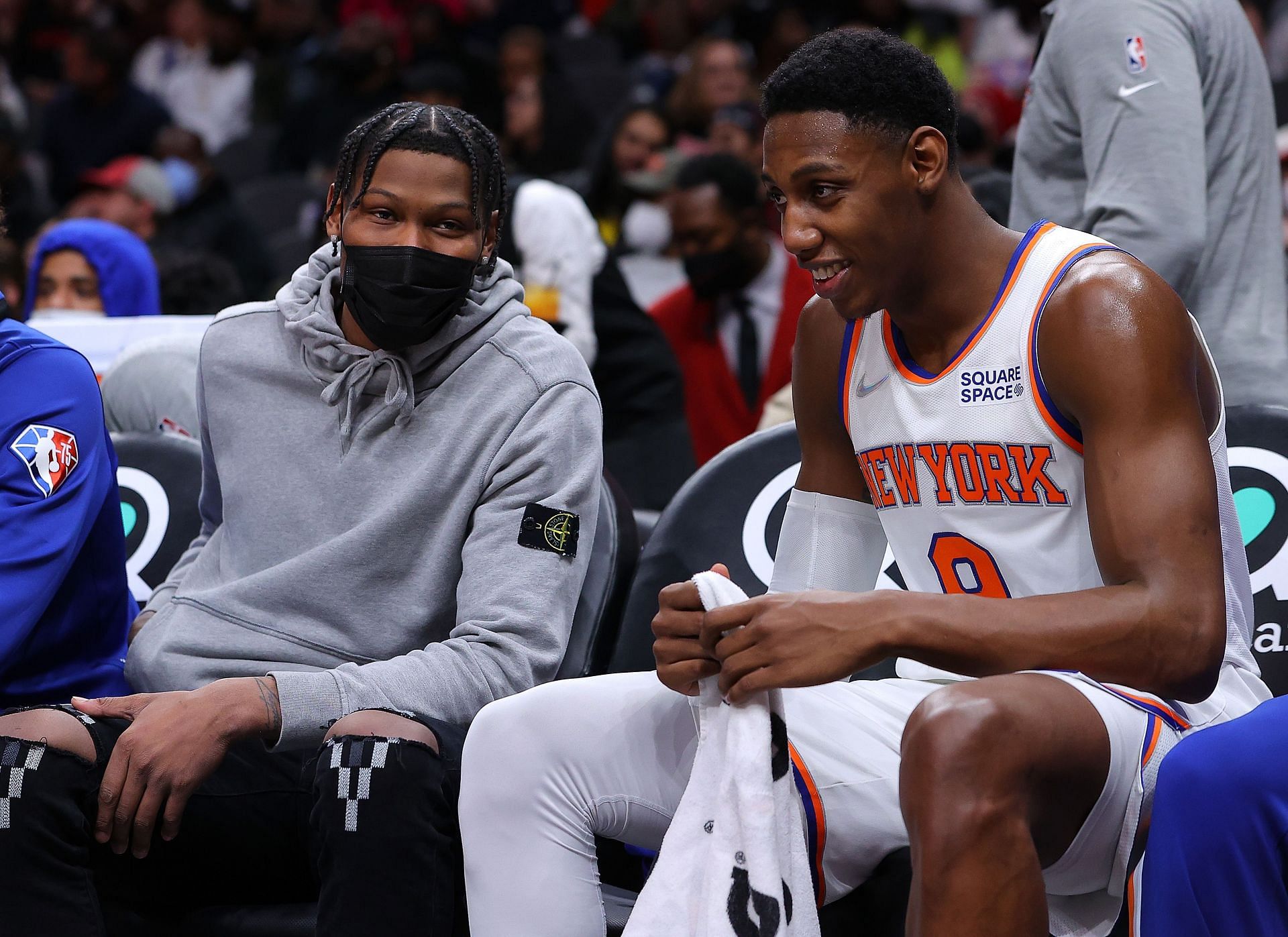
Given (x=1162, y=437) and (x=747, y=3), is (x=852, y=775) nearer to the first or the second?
(x=1162, y=437)

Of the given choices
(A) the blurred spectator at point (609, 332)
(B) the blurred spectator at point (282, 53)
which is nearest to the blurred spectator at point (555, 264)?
(A) the blurred spectator at point (609, 332)

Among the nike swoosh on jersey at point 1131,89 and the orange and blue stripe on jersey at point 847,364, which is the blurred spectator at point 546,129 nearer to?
the nike swoosh on jersey at point 1131,89

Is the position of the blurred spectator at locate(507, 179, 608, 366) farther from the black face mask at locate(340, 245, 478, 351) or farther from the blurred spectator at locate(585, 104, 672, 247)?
the black face mask at locate(340, 245, 478, 351)

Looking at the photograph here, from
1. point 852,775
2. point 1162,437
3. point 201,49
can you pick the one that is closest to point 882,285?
point 1162,437

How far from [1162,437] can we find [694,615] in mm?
579

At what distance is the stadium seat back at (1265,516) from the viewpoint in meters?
2.38

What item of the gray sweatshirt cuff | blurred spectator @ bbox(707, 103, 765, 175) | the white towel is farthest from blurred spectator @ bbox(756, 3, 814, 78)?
the white towel

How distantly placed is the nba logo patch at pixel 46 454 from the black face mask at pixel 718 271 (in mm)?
2732

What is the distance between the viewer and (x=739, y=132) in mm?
6461

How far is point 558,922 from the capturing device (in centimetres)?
187

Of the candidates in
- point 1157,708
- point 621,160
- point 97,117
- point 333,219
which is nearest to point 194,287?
point 621,160

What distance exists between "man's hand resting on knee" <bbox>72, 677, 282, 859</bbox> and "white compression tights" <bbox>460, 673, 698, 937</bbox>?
35cm

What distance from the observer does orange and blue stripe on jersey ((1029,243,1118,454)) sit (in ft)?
6.30

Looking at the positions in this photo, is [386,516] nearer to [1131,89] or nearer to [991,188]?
[1131,89]
